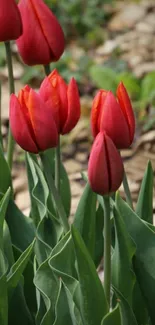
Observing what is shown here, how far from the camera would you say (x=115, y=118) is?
5.06 feet

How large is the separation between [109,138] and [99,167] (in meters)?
0.05

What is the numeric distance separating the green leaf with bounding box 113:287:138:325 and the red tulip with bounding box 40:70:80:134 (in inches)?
13.0

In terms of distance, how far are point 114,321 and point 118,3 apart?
377 cm

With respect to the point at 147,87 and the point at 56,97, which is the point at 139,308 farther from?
the point at 147,87

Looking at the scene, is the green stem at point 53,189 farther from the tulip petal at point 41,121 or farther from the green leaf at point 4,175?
the green leaf at point 4,175

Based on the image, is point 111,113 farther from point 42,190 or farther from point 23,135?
point 42,190

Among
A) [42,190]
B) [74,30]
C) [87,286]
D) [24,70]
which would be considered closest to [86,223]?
[42,190]

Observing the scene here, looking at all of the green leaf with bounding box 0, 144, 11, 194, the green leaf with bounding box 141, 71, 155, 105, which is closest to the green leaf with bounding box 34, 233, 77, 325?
the green leaf with bounding box 0, 144, 11, 194

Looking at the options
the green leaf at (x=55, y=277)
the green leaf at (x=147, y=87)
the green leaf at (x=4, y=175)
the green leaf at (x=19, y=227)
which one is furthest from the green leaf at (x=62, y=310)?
the green leaf at (x=147, y=87)

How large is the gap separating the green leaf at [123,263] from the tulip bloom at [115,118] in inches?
6.8

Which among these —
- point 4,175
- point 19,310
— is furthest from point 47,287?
point 4,175

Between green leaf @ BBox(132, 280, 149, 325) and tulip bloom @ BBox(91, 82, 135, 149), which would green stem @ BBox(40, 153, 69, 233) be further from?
green leaf @ BBox(132, 280, 149, 325)

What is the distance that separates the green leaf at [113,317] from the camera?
158 cm

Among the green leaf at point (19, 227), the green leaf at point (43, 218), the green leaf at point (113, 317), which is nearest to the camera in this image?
the green leaf at point (113, 317)
